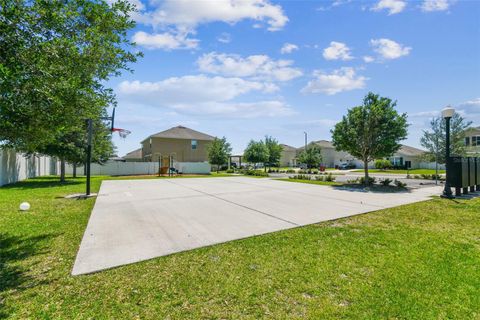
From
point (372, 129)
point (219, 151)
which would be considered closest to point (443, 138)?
point (372, 129)

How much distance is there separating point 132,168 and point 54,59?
27654mm

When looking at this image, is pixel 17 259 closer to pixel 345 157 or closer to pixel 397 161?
pixel 397 161

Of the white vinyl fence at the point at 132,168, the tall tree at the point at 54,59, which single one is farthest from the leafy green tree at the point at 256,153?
the tall tree at the point at 54,59

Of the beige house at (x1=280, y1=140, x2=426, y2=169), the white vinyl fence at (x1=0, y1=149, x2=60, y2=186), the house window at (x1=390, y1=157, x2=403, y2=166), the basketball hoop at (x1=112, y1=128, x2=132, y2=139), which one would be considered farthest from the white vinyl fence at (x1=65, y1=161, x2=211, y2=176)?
the house window at (x1=390, y1=157, x2=403, y2=166)

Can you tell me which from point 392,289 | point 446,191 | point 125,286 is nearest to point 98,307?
point 125,286

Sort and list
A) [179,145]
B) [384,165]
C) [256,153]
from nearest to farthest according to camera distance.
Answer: [256,153] < [179,145] < [384,165]

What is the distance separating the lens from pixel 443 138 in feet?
55.8

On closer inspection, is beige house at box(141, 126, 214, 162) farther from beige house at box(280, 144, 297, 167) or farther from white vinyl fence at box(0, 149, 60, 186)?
beige house at box(280, 144, 297, 167)

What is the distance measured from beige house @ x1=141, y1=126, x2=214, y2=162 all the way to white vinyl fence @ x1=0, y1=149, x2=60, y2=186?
11.7 meters

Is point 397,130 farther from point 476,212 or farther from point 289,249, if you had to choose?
point 289,249

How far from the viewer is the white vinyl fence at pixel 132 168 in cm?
2864

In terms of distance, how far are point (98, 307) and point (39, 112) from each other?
10.3 ft

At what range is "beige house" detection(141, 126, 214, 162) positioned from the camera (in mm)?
34219

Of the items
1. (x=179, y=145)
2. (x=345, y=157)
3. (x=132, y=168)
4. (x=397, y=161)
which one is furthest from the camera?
(x=345, y=157)
